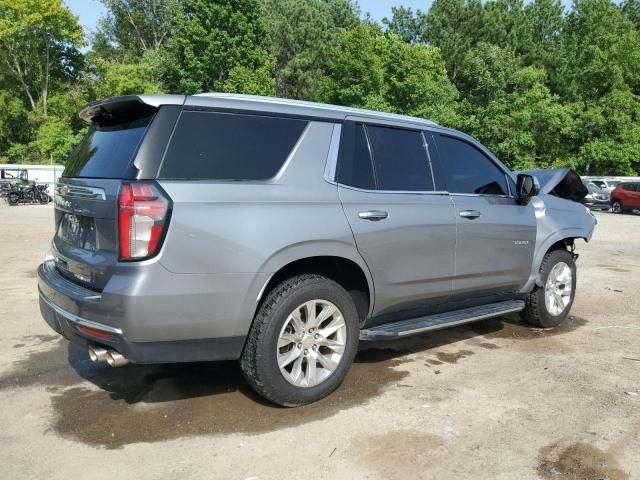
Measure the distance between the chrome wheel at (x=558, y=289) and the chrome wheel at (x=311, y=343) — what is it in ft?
9.20

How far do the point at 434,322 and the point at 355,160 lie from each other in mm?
1401

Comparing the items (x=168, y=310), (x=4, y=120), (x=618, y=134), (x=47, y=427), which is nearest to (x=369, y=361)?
(x=168, y=310)

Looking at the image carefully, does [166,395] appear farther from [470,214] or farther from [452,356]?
[470,214]

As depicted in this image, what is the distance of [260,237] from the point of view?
345 cm

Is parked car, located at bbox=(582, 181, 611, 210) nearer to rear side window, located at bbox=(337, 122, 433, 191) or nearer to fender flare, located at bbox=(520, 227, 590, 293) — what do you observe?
Result: fender flare, located at bbox=(520, 227, 590, 293)

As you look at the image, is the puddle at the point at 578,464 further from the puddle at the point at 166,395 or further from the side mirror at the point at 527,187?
the side mirror at the point at 527,187

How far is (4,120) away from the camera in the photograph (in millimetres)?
48500

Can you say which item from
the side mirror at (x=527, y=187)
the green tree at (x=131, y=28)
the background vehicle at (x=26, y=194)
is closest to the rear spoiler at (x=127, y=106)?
the side mirror at (x=527, y=187)

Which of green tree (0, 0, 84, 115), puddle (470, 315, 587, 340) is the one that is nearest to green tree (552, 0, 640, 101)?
green tree (0, 0, 84, 115)

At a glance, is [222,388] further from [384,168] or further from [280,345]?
[384,168]

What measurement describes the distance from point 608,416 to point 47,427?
3535 millimetres

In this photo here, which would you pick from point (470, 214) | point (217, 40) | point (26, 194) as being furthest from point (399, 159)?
point (217, 40)

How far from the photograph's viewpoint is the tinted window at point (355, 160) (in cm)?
402

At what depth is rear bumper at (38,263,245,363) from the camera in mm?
3195
